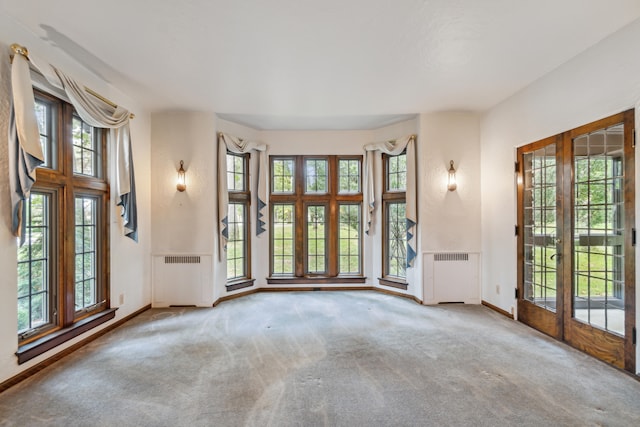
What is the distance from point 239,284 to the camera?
5.04 m

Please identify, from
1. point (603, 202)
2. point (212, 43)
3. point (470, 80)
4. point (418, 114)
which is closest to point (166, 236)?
point (212, 43)

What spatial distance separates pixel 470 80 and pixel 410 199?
6.02 feet

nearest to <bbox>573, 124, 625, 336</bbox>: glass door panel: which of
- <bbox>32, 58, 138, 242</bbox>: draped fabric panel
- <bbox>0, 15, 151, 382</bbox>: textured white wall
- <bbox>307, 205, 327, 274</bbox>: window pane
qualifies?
<bbox>307, 205, 327, 274</bbox>: window pane

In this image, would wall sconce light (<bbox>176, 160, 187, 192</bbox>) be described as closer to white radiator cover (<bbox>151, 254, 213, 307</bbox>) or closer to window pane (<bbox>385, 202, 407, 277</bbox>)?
white radiator cover (<bbox>151, 254, 213, 307</bbox>)

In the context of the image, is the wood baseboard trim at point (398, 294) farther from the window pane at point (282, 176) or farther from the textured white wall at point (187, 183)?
the textured white wall at point (187, 183)

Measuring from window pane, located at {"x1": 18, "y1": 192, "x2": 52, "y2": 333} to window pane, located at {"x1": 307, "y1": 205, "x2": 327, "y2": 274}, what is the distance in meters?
3.62

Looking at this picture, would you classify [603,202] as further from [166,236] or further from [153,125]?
[153,125]

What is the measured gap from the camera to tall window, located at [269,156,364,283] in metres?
5.52

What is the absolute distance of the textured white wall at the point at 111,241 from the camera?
234 cm

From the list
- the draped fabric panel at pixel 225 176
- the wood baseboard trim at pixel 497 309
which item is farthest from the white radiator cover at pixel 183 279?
the wood baseboard trim at pixel 497 309

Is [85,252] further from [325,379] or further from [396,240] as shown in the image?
[396,240]

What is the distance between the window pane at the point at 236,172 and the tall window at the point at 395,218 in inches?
99.7

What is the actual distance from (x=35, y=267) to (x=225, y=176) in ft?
8.16

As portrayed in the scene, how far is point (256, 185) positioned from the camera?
5266 millimetres
